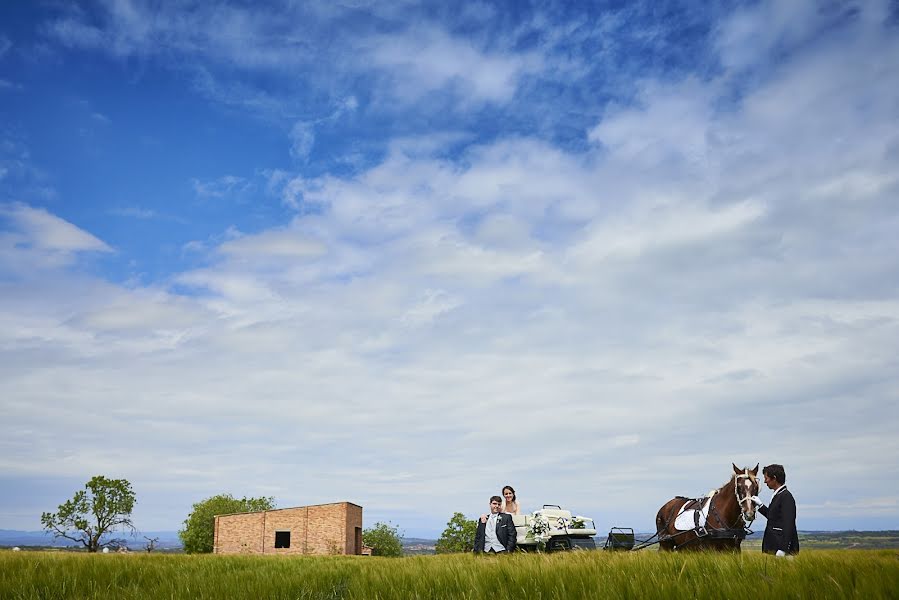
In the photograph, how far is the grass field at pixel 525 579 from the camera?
4.59 meters

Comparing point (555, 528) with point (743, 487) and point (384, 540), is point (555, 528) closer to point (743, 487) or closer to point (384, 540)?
point (743, 487)

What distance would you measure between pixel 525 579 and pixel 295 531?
2917 inches

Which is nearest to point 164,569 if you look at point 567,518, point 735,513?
point 735,513

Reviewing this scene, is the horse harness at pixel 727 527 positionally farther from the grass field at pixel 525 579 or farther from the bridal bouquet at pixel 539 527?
the bridal bouquet at pixel 539 527

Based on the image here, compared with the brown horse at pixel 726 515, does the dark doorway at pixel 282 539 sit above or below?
below

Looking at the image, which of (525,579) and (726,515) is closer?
(525,579)

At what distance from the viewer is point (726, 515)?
1358cm

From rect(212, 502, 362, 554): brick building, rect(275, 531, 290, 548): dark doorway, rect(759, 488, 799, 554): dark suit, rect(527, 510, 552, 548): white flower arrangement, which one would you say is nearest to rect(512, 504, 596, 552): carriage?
rect(527, 510, 552, 548): white flower arrangement

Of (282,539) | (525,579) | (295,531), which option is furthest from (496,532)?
(282,539)

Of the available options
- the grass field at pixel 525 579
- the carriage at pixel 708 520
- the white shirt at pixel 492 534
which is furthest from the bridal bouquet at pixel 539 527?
the grass field at pixel 525 579

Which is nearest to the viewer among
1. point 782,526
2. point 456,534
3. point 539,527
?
point 782,526

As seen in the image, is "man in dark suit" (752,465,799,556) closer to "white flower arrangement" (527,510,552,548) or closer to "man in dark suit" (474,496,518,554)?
"man in dark suit" (474,496,518,554)

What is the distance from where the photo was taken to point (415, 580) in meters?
6.34

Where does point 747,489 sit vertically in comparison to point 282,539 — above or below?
above
